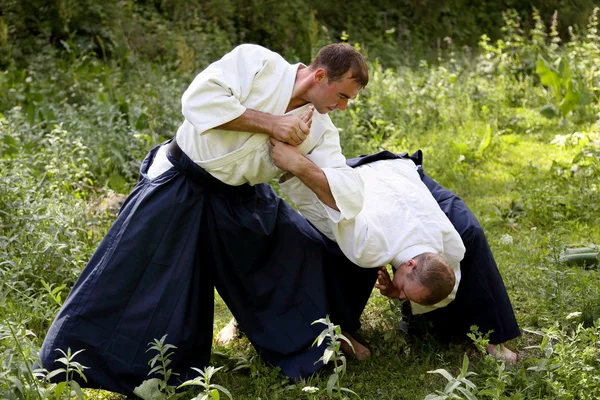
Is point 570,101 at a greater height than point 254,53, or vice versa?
point 254,53

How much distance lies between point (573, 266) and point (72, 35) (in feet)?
18.9

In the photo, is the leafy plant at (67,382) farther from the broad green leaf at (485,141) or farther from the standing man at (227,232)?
the broad green leaf at (485,141)

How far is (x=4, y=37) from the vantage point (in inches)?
298

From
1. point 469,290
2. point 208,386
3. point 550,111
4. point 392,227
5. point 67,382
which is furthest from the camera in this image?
point 550,111

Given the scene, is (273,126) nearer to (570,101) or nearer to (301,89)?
(301,89)

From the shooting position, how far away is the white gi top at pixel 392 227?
2.89m

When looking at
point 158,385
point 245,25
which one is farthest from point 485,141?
point 245,25

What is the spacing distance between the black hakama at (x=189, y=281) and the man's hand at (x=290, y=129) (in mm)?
385

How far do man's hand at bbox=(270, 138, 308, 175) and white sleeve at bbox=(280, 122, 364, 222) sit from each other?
0.12 m

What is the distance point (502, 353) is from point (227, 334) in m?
1.28

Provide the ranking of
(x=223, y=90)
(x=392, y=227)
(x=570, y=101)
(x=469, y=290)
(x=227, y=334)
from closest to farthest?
(x=223, y=90), (x=392, y=227), (x=469, y=290), (x=227, y=334), (x=570, y=101)

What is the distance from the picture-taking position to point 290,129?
2.73 metres

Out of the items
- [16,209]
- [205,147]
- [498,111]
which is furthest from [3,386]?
[498,111]

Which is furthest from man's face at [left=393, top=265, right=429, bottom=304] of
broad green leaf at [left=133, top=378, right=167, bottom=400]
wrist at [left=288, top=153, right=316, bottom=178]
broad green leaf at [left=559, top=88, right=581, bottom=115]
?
broad green leaf at [left=559, top=88, right=581, bottom=115]
